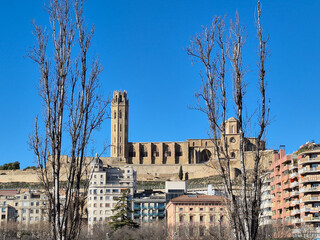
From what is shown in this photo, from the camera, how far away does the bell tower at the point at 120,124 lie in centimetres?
14138

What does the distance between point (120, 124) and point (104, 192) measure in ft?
166

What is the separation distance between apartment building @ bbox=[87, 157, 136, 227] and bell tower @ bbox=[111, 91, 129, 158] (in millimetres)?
34078

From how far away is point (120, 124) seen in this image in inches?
5748

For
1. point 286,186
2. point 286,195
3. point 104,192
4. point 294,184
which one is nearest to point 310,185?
point 294,184

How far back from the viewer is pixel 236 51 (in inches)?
550

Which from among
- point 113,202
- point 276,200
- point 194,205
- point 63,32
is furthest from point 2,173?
point 63,32

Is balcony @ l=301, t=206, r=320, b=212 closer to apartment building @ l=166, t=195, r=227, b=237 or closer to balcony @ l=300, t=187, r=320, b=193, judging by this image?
balcony @ l=300, t=187, r=320, b=193

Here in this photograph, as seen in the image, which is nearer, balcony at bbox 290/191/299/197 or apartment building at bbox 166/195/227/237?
balcony at bbox 290/191/299/197

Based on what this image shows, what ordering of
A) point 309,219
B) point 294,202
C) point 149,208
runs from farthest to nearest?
point 149,208 < point 294,202 < point 309,219

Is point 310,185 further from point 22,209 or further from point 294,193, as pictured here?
point 22,209

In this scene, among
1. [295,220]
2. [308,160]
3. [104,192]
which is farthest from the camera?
[104,192]

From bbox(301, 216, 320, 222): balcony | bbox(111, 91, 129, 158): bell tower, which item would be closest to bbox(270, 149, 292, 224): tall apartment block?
bbox(301, 216, 320, 222): balcony

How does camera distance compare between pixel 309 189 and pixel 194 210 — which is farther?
→ pixel 194 210

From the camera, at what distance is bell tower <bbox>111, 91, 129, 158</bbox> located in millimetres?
141375
